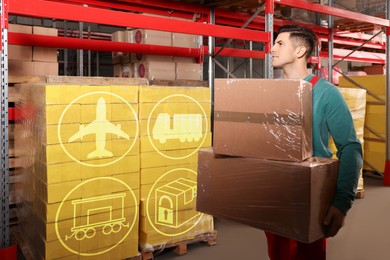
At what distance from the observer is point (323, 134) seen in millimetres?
2516

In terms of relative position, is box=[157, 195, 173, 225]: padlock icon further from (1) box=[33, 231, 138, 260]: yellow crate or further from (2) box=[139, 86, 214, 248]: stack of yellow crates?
(1) box=[33, 231, 138, 260]: yellow crate

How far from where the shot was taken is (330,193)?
7.71 feet

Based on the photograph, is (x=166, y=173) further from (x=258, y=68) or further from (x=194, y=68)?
(x=258, y=68)

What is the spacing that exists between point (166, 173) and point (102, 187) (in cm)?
74

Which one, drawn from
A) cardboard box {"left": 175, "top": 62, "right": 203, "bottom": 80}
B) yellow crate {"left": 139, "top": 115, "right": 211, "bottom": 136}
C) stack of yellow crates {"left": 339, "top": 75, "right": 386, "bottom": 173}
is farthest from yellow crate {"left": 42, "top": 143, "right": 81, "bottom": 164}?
stack of yellow crates {"left": 339, "top": 75, "right": 386, "bottom": 173}

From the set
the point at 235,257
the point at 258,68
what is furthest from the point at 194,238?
the point at 258,68

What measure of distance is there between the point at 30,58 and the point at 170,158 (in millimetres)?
2284

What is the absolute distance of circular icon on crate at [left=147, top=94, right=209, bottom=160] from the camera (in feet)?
14.2

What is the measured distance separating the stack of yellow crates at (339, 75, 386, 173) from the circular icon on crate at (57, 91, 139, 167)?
6.27 meters

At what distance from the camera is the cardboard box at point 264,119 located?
2238 mm

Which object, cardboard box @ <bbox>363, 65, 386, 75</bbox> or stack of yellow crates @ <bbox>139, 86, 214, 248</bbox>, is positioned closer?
stack of yellow crates @ <bbox>139, 86, 214, 248</bbox>

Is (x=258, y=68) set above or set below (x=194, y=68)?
above

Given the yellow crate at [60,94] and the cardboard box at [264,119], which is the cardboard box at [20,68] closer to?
the yellow crate at [60,94]

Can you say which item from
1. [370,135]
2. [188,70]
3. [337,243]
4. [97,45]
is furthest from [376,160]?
[97,45]
